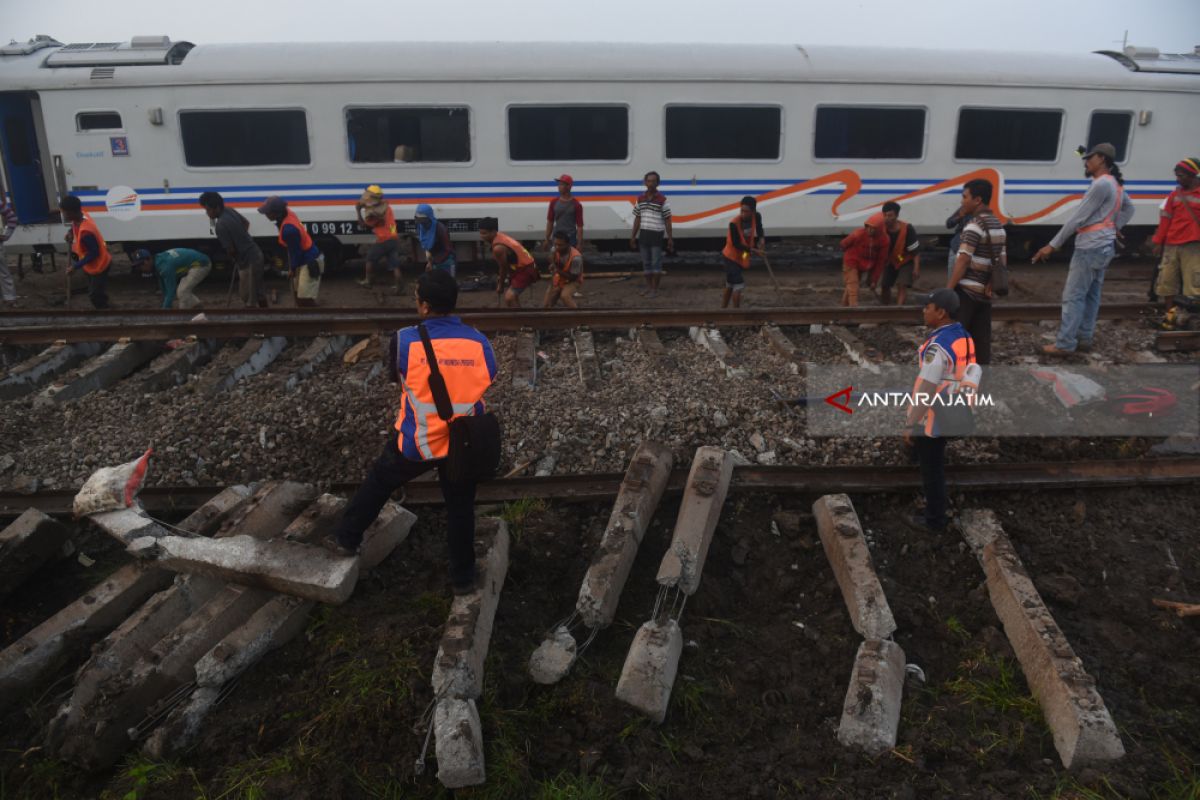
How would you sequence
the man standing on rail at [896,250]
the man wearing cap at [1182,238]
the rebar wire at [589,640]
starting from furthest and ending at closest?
the man standing on rail at [896,250] < the man wearing cap at [1182,238] < the rebar wire at [589,640]

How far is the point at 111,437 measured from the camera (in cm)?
600

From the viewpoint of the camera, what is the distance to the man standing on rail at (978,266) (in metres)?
5.88

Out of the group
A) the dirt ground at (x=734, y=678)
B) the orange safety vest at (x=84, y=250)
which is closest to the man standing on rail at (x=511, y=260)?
the dirt ground at (x=734, y=678)

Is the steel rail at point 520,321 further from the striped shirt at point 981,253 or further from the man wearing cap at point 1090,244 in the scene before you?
the striped shirt at point 981,253

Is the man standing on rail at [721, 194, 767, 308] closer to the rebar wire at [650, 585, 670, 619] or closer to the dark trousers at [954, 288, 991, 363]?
the dark trousers at [954, 288, 991, 363]

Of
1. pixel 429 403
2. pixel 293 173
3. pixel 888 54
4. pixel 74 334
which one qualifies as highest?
pixel 888 54

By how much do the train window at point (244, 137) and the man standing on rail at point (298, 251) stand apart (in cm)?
224

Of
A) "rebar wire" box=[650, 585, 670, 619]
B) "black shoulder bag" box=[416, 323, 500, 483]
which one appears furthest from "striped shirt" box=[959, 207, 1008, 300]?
"black shoulder bag" box=[416, 323, 500, 483]

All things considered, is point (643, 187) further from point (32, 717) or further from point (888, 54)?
point (32, 717)

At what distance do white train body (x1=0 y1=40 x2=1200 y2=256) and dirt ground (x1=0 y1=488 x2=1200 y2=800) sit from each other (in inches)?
325

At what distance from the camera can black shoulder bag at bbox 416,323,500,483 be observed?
375 cm

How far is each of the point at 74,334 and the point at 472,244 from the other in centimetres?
595

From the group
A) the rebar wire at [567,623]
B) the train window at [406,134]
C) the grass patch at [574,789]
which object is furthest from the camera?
the train window at [406,134]

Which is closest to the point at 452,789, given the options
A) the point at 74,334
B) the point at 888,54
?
the point at 74,334
